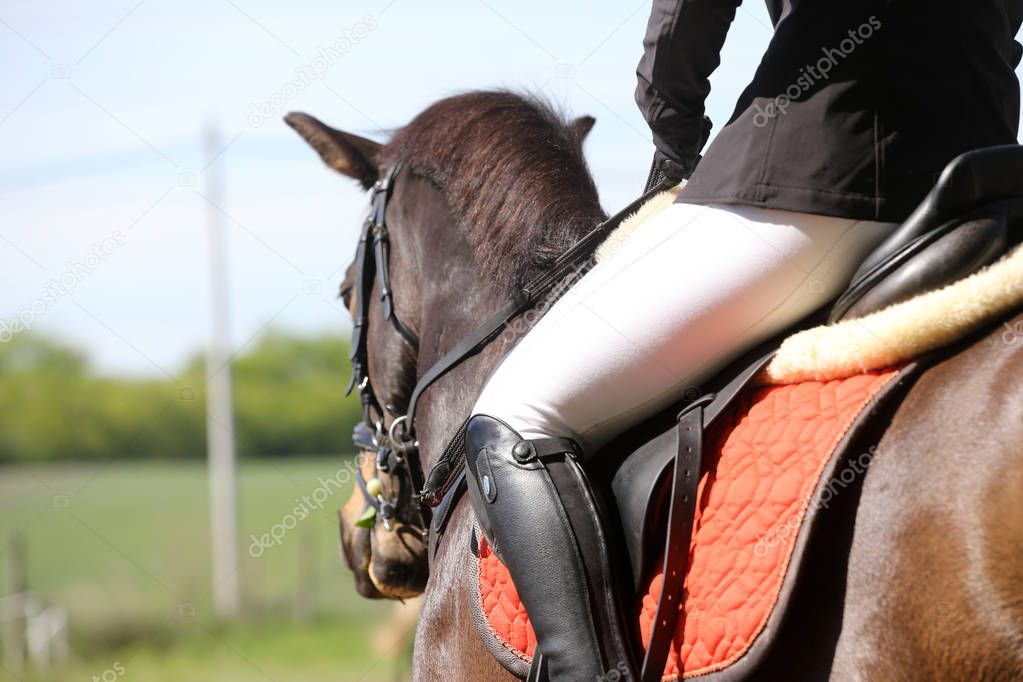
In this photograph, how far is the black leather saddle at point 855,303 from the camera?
1.94 m

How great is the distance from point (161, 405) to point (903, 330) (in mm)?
57600

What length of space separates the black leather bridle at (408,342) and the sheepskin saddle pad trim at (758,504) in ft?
2.73

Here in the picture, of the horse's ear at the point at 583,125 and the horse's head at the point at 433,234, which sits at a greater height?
the horse's ear at the point at 583,125

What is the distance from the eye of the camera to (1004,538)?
161 cm

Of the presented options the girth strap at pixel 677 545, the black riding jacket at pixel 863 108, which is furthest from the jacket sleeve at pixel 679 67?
the girth strap at pixel 677 545

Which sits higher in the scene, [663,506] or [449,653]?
[663,506]

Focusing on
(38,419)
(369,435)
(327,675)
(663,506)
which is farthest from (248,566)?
(38,419)

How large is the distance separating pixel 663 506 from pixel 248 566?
17.9 meters

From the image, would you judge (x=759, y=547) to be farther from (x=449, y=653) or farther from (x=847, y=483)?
(x=449, y=653)

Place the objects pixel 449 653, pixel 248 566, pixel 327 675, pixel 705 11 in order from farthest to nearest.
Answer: pixel 248 566, pixel 327 675, pixel 449 653, pixel 705 11

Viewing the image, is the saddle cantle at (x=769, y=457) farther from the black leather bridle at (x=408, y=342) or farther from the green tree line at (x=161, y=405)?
the green tree line at (x=161, y=405)

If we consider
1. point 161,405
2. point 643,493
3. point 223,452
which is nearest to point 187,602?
point 223,452

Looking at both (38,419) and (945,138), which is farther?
(38,419)

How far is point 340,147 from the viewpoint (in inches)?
136
